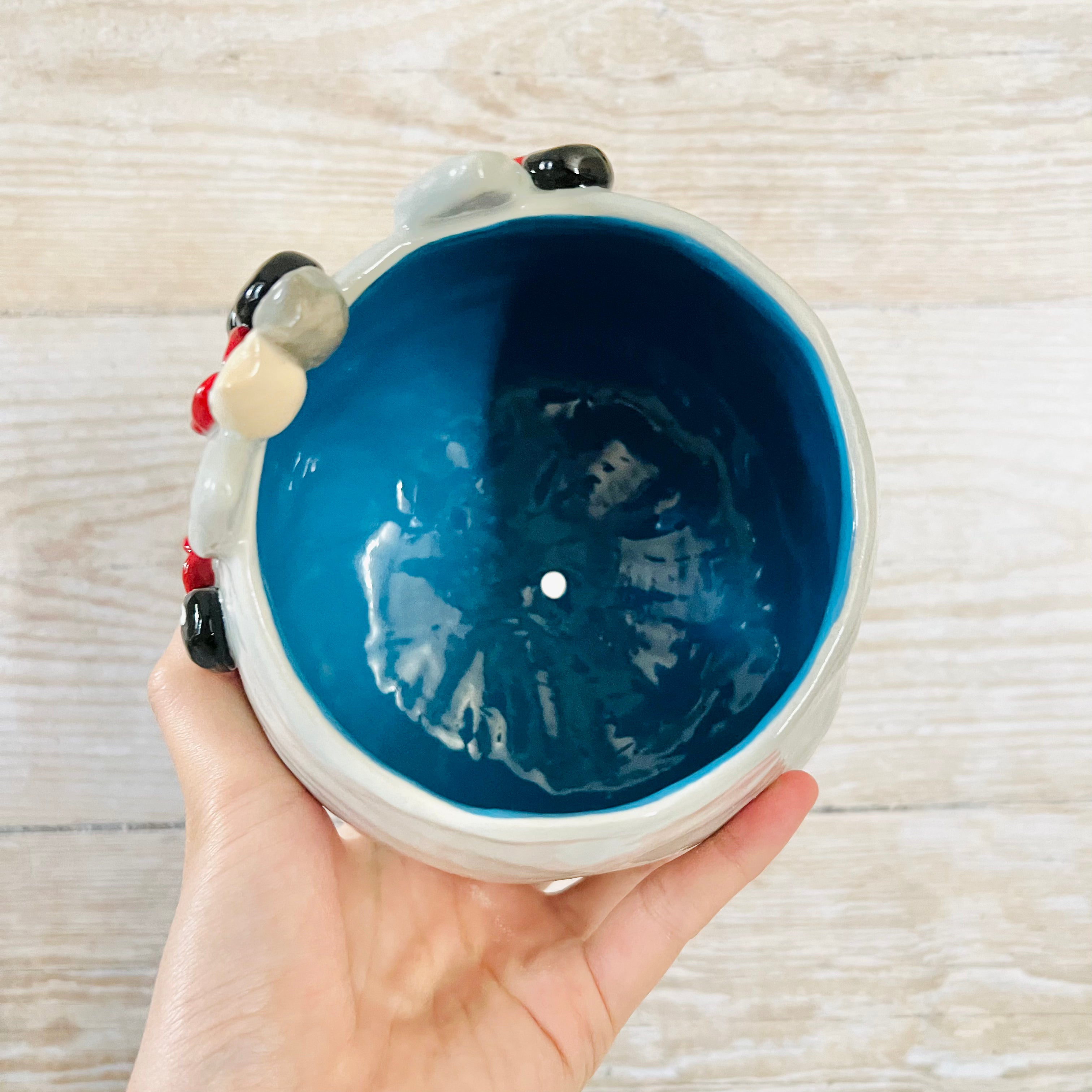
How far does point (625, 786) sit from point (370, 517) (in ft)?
0.59

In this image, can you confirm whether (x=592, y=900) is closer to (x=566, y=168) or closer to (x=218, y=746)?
(x=218, y=746)

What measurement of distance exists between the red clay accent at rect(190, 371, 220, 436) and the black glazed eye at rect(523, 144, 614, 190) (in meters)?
0.15

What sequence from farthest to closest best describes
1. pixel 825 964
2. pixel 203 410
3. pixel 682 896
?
pixel 825 964, pixel 682 896, pixel 203 410

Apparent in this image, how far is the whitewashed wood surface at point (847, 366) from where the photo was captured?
605 mm

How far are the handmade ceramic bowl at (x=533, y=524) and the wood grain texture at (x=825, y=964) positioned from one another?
0.18 m

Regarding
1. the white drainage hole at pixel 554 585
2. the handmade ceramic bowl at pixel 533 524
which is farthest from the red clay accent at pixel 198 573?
the white drainage hole at pixel 554 585

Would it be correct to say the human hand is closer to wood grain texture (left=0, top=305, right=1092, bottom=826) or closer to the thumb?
the thumb

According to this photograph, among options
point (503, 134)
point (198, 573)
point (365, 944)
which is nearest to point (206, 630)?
point (198, 573)

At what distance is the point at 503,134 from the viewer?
2.06ft

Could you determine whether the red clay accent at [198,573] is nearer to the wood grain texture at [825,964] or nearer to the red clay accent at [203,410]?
the red clay accent at [203,410]

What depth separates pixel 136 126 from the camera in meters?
0.63

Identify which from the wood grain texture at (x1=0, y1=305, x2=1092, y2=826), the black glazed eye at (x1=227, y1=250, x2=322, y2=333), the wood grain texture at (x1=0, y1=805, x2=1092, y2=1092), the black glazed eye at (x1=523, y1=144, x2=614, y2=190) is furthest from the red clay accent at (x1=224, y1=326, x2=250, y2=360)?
the wood grain texture at (x1=0, y1=805, x2=1092, y2=1092)

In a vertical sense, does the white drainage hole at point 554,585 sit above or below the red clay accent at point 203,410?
below

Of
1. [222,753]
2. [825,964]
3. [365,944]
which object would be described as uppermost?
[222,753]
